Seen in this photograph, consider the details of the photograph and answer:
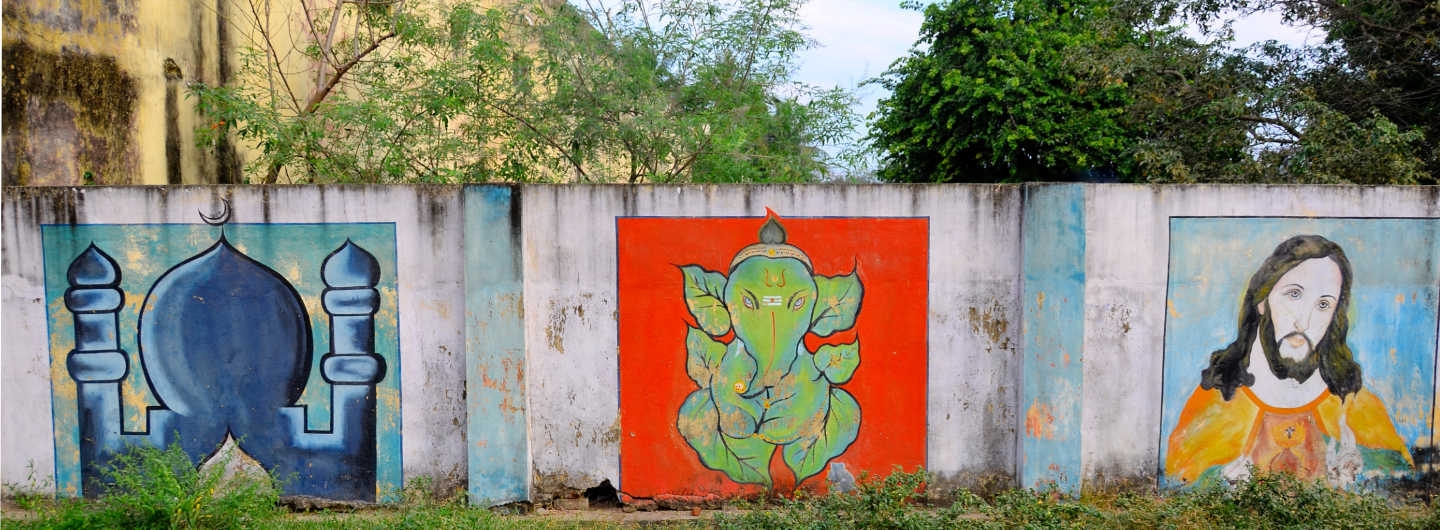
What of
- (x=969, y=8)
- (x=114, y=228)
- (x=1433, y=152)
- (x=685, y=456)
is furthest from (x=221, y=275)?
(x=969, y=8)

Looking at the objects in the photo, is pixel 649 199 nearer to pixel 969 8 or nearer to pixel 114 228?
pixel 114 228

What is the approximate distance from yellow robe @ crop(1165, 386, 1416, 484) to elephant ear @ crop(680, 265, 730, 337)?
97.9 inches

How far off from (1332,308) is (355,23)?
7.83m

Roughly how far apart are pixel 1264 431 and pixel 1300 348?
48 centimetres

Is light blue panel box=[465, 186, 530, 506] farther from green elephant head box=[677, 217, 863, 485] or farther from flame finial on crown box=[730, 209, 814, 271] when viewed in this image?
flame finial on crown box=[730, 209, 814, 271]

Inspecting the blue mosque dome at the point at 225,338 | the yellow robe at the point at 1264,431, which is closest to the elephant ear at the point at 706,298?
the blue mosque dome at the point at 225,338

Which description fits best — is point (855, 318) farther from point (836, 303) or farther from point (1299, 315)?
point (1299, 315)

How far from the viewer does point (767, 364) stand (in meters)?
4.77

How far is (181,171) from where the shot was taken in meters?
6.42

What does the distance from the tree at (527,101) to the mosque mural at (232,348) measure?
202 cm

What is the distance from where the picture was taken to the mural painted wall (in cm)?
470

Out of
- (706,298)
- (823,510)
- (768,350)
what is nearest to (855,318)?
(768,350)

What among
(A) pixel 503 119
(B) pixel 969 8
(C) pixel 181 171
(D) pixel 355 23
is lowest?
(C) pixel 181 171

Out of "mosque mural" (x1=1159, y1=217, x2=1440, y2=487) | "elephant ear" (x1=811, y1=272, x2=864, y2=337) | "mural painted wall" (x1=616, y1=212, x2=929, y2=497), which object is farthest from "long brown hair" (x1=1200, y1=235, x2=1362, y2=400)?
"elephant ear" (x1=811, y1=272, x2=864, y2=337)
